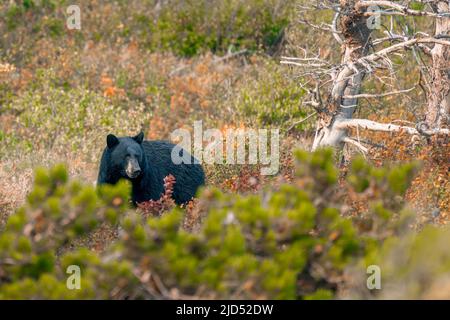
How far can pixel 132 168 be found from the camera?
8.90 meters

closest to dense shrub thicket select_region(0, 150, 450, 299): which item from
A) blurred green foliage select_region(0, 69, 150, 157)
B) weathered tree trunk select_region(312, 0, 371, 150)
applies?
weathered tree trunk select_region(312, 0, 371, 150)

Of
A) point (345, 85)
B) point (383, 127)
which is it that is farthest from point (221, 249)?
point (345, 85)

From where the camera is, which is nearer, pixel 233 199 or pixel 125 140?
pixel 233 199

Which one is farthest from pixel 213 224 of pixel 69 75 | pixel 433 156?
pixel 69 75

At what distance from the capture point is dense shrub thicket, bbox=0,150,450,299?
5.57 m

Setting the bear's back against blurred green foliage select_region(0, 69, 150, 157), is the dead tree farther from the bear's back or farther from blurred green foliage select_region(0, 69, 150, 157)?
blurred green foliage select_region(0, 69, 150, 157)

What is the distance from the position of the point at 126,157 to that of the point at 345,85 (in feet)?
9.17

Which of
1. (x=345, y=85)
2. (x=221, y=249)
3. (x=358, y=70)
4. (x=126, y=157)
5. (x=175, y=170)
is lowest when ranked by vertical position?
(x=221, y=249)

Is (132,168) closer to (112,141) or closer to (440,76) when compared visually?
(112,141)

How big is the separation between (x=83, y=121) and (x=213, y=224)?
350 inches

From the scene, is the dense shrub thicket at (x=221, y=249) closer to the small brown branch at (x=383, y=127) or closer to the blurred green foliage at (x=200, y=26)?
the small brown branch at (x=383, y=127)

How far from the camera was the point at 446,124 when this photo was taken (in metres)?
10.6

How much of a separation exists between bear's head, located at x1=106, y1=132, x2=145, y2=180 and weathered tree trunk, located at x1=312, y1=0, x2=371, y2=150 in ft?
7.61

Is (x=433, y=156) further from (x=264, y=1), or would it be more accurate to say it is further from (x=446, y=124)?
(x=264, y=1)
